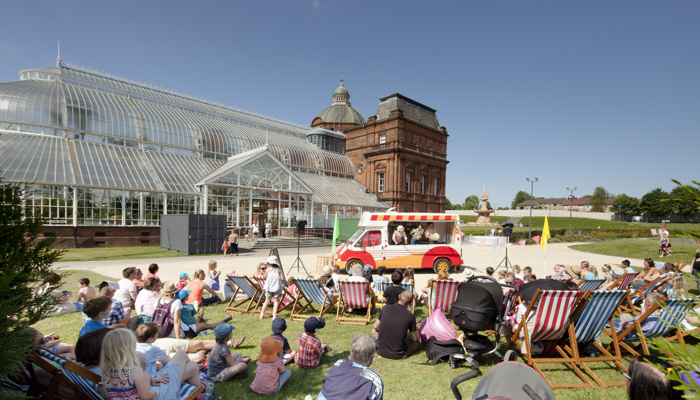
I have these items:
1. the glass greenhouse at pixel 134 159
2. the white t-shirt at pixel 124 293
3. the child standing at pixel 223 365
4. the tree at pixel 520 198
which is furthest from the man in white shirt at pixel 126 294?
the tree at pixel 520 198

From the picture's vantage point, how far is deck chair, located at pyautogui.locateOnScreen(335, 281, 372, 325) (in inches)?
285

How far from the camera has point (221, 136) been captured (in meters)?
29.9

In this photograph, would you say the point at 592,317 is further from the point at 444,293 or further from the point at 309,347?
the point at 309,347

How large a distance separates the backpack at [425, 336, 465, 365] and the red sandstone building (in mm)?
31432

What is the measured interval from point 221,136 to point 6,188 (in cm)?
2911

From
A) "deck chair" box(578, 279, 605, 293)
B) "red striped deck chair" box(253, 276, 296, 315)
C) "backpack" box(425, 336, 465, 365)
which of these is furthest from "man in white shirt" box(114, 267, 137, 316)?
"deck chair" box(578, 279, 605, 293)

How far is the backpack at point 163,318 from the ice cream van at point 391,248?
300 inches

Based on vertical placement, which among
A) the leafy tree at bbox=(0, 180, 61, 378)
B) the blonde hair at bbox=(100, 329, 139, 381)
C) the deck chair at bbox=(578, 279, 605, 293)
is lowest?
the deck chair at bbox=(578, 279, 605, 293)

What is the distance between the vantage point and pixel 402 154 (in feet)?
123

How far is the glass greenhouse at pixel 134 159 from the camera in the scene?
19.3 meters

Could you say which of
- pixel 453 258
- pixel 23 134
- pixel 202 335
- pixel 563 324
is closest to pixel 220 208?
pixel 23 134

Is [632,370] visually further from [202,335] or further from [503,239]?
[503,239]

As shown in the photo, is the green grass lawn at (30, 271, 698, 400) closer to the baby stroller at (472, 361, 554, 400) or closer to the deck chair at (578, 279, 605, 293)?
the deck chair at (578, 279, 605, 293)

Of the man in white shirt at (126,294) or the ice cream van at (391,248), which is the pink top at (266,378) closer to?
the man in white shirt at (126,294)
